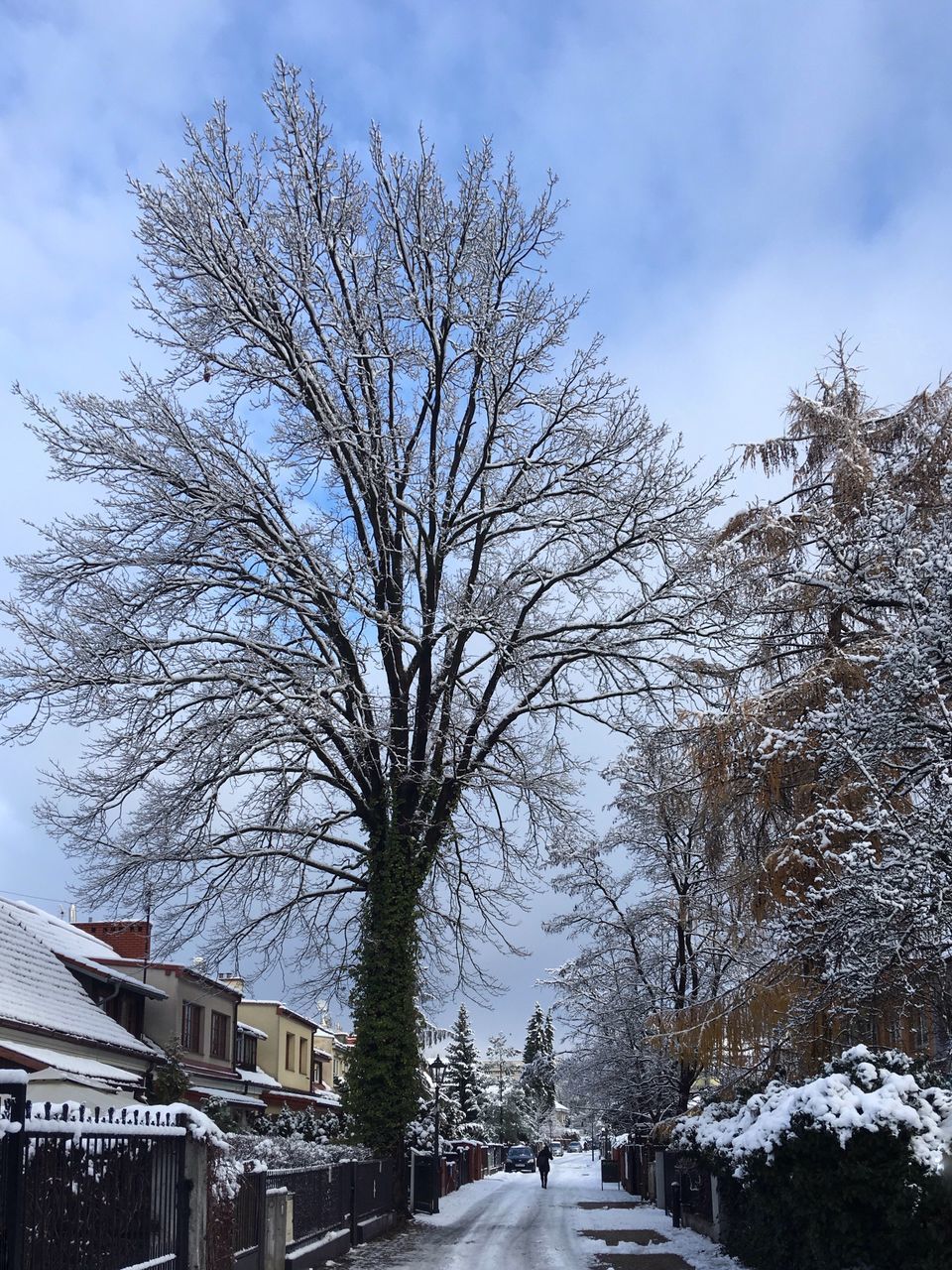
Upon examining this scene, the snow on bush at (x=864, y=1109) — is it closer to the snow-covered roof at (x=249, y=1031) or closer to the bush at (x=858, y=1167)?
the bush at (x=858, y=1167)

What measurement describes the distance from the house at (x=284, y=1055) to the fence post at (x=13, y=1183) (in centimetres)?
4265

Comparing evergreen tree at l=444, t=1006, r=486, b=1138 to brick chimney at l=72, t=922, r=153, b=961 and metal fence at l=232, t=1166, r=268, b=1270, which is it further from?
metal fence at l=232, t=1166, r=268, b=1270

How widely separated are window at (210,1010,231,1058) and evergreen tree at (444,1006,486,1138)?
4217 cm

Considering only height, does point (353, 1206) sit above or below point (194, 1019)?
below

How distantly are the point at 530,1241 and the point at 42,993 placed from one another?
10.5 meters

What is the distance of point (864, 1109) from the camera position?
375 inches

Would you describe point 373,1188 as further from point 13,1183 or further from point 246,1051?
point 246,1051

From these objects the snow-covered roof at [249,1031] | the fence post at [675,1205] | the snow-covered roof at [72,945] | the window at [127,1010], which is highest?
the snow-covered roof at [72,945]

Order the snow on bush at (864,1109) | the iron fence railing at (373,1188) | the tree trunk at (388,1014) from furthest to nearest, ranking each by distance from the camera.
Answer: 1. the tree trunk at (388,1014)
2. the iron fence railing at (373,1188)
3. the snow on bush at (864,1109)

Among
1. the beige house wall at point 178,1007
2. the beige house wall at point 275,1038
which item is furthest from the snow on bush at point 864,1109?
the beige house wall at point 275,1038

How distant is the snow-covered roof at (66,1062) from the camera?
741 inches

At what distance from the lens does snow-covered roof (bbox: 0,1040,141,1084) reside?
18828 millimetres

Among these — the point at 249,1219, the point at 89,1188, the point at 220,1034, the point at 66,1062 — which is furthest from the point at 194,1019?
the point at 89,1188

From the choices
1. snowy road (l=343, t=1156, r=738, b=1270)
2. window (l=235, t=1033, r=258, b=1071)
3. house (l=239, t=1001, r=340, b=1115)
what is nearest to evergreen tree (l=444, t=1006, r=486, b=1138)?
house (l=239, t=1001, r=340, b=1115)
